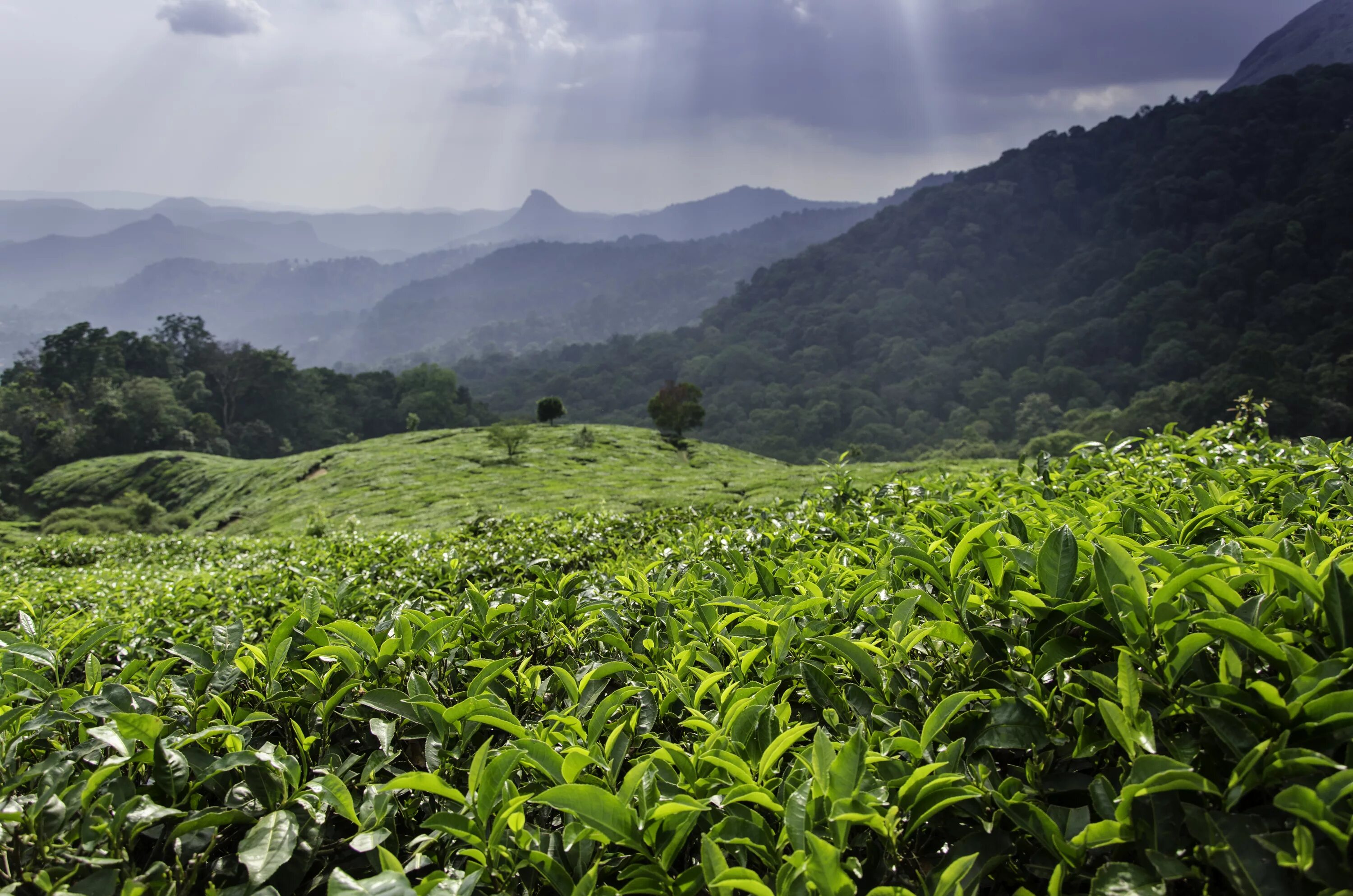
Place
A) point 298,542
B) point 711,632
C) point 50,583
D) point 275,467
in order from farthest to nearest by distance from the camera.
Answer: point 275,467, point 298,542, point 50,583, point 711,632

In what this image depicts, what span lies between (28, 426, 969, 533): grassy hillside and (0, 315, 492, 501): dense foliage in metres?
10.8

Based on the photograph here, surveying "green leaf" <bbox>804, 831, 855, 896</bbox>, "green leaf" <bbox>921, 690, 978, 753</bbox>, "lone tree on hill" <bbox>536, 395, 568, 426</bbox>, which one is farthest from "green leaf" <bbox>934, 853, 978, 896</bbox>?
"lone tree on hill" <bbox>536, 395, 568, 426</bbox>

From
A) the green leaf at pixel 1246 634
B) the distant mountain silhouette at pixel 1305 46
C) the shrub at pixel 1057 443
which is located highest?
the distant mountain silhouette at pixel 1305 46

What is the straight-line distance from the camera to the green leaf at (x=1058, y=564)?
1.41 meters

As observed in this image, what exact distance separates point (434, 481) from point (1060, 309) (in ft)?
346

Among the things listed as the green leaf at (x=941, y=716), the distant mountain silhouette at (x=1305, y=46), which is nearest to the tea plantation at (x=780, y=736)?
the green leaf at (x=941, y=716)

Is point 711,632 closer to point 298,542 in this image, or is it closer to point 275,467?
point 298,542

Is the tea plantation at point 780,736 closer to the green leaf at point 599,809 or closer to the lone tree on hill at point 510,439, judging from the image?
the green leaf at point 599,809

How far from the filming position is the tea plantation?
3.40 ft

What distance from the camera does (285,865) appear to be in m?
1.30

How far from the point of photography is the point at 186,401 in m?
58.3

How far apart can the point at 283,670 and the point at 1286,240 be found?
10989 centimetres

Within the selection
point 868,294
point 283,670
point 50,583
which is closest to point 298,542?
point 50,583

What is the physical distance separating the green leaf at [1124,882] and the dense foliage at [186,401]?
182 ft
